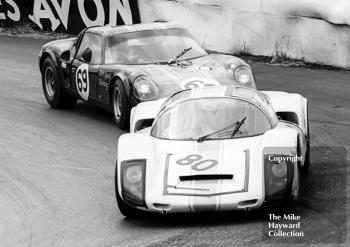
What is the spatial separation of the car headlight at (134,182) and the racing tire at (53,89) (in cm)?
604

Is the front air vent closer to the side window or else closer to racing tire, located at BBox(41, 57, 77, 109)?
the side window

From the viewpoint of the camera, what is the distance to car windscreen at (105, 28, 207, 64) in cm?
1313

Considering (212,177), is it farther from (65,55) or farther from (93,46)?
(65,55)

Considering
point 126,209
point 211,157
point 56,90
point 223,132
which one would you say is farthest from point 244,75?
point 126,209

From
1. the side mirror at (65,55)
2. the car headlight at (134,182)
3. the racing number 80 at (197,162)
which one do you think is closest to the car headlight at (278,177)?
the racing number 80 at (197,162)

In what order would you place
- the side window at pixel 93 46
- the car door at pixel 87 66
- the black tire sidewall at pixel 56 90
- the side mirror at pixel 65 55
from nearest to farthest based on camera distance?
1. the car door at pixel 87 66
2. the side window at pixel 93 46
3. the side mirror at pixel 65 55
4. the black tire sidewall at pixel 56 90

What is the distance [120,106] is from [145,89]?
1.71ft

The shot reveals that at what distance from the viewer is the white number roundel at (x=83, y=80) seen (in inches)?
533

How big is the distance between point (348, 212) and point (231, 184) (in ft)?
3.15

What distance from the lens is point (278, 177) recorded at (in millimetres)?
8305

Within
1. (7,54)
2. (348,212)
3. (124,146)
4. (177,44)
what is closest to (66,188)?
(124,146)

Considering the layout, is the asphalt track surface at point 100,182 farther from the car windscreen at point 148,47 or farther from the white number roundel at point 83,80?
the car windscreen at point 148,47

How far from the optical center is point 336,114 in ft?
42.0

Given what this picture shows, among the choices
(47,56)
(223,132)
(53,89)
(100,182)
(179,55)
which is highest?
(223,132)
